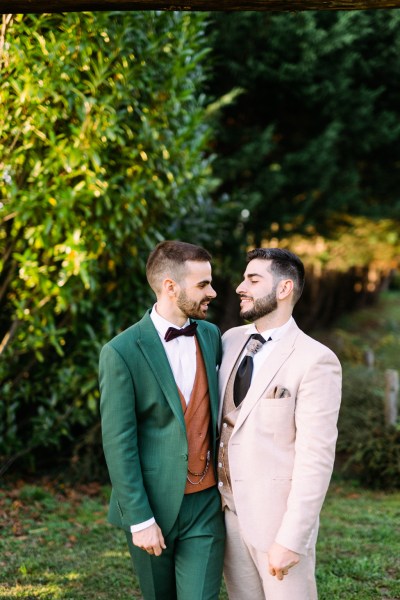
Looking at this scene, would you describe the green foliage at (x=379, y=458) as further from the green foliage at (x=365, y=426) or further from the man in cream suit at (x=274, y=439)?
the man in cream suit at (x=274, y=439)

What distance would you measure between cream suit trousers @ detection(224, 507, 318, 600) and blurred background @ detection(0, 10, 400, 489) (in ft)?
8.70

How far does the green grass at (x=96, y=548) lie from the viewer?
420 cm

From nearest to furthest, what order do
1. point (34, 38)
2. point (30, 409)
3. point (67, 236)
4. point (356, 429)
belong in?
point (34, 38) < point (67, 236) < point (30, 409) < point (356, 429)

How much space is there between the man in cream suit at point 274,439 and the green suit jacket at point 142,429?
0.20m

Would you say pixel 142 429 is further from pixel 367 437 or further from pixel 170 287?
pixel 367 437

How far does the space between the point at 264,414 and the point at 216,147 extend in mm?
7933

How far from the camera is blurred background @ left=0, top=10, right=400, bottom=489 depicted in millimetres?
4844

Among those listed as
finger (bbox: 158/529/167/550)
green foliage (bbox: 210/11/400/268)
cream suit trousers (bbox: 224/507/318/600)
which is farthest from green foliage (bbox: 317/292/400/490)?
finger (bbox: 158/529/167/550)

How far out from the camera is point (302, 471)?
2613 mm

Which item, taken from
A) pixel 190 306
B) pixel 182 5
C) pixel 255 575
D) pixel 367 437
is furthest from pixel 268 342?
pixel 367 437

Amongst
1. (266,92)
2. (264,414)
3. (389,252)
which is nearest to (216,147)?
(266,92)

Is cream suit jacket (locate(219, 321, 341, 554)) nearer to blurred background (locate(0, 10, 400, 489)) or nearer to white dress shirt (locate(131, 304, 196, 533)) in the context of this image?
white dress shirt (locate(131, 304, 196, 533))

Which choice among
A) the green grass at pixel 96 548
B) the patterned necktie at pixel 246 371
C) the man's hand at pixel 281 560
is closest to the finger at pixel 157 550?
the man's hand at pixel 281 560

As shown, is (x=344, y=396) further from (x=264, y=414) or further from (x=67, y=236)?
(x=264, y=414)
